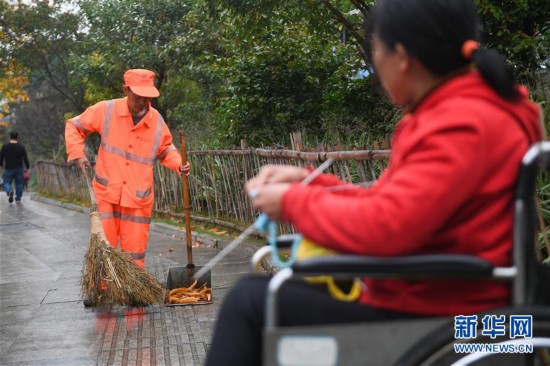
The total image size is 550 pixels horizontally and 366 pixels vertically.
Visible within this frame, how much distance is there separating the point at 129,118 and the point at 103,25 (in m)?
12.7

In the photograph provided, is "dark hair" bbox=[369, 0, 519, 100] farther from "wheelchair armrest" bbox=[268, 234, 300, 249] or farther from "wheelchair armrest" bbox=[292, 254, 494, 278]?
"wheelchair armrest" bbox=[268, 234, 300, 249]

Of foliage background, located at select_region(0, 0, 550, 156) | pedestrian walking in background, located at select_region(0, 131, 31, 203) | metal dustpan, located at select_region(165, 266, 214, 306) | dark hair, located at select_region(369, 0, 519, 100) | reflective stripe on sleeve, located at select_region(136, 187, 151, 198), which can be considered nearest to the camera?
dark hair, located at select_region(369, 0, 519, 100)

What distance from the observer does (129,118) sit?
7.17m

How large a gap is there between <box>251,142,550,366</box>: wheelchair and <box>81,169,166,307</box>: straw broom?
4652 millimetres

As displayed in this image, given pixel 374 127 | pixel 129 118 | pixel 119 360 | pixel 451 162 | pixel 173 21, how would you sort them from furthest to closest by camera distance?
pixel 173 21, pixel 374 127, pixel 129 118, pixel 119 360, pixel 451 162

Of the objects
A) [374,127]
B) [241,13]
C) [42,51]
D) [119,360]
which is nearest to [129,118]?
[119,360]

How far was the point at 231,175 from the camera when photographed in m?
11.6

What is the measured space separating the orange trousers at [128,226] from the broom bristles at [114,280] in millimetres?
281

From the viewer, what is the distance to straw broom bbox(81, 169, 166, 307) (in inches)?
264

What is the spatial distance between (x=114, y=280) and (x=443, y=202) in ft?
16.2

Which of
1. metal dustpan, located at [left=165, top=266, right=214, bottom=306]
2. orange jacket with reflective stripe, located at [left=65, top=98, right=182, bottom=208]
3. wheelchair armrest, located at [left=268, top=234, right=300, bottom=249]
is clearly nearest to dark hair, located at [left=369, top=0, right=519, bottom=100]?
wheelchair armrest, located at [left=268, top=234, right=300, bottom=249]

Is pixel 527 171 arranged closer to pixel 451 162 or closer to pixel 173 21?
pixel 451 162

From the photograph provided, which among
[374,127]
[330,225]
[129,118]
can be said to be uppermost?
[374,127]

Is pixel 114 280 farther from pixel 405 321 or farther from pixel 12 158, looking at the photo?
pixel 12 158
